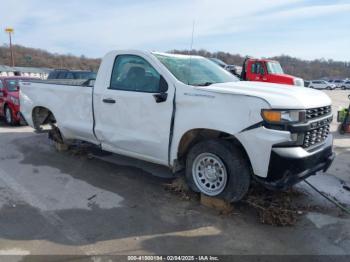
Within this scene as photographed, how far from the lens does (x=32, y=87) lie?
21.9 feet

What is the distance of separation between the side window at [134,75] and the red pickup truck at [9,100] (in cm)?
621

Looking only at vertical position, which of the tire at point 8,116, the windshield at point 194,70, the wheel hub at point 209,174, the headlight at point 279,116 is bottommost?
the tire at point 8,116

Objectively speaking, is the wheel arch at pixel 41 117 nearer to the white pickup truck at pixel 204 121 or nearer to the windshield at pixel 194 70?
the white pickup truck at pixel 204 121

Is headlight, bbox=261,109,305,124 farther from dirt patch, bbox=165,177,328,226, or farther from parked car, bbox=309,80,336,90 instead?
parked car, bbox=309,80,336,90

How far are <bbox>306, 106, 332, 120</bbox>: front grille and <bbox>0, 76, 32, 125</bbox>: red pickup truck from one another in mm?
8840

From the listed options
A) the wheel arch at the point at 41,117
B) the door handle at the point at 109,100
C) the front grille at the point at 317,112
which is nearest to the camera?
the front grille at the point at 317,112

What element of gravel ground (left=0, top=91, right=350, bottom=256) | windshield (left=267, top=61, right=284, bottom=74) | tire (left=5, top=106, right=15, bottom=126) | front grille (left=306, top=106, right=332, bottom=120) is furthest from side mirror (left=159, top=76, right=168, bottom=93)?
windshield (left=267, top=61, right=284, bottom=74)

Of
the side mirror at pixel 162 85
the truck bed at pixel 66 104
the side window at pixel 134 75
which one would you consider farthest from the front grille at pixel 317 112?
the truck bed at pixel 66 104

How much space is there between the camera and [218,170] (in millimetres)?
4094

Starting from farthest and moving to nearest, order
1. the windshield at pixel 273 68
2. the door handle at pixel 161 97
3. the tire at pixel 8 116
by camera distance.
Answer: the windshield at pixel 273 68 < the tire at pixel 8 116 < the door handle at pixel 161 97

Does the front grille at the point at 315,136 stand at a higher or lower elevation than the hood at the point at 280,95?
lower

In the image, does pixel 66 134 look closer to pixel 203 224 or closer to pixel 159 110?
pixel 159 110

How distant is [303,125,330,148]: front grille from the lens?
12.2ft

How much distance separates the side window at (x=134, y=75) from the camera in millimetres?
4581
